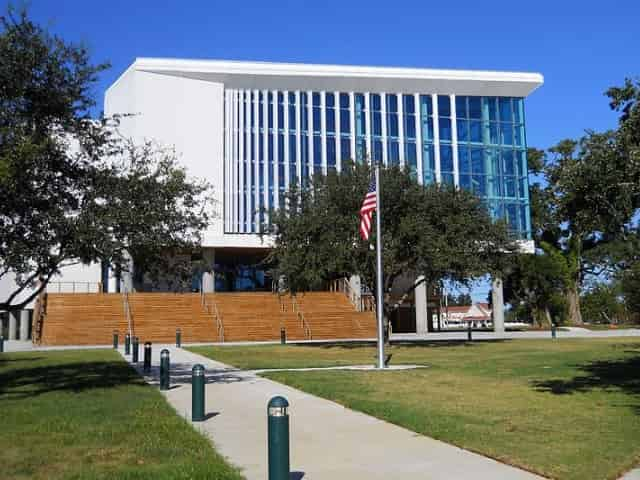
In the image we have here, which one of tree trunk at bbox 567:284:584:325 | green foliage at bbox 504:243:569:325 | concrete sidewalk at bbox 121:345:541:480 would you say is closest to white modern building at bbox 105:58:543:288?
green foliage at bbox 504:243:569:325

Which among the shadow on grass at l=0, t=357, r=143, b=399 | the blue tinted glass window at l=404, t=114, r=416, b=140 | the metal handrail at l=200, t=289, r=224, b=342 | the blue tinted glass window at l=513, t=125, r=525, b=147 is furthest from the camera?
the blue tinted glass window at l=513, t=125, r=525, b=147

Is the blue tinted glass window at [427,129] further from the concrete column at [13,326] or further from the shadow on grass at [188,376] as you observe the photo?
the shadow on grass at [188,376]

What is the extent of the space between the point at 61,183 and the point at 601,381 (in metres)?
12.2

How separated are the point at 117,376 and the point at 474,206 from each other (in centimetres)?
1723

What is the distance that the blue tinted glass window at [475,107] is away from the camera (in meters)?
57.4

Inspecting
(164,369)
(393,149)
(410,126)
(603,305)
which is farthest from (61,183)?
(603,305)

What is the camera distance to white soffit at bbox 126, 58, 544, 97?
172 ft

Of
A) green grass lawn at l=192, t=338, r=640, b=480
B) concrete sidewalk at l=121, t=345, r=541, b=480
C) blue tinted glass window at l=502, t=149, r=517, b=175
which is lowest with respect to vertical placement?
concrete sidewalk at l=121, t=345, r=541, b=480

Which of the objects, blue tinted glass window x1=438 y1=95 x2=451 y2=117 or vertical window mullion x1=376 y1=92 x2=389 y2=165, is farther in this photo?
blue tinted glass window x1=438 y1=95 x2=451 y2=117

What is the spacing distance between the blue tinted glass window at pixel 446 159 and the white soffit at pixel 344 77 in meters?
4.68

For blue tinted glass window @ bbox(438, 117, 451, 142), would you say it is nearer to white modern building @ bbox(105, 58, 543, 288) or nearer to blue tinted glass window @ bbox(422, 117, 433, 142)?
white modern building @ bbox(105, 58, 543, 288)

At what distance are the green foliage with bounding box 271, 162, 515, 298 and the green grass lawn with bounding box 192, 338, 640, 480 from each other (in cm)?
489

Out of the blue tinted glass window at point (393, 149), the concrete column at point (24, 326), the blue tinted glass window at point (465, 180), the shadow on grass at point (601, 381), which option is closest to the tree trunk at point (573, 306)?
the blue tinted glass window at point (465, 180)

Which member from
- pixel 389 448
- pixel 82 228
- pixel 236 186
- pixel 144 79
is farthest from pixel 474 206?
pixel 144 79
